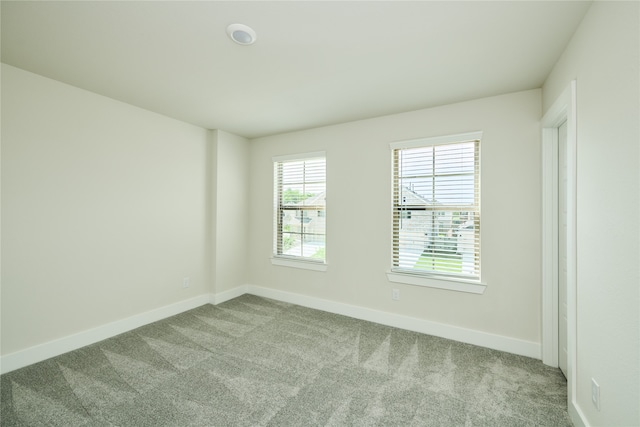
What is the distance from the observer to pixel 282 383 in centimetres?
224

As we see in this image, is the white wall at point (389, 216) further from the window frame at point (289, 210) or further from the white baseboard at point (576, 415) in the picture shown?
the white baseboard at point (576, 415)

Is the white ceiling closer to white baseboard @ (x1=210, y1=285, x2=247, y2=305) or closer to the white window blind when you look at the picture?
the white window blind

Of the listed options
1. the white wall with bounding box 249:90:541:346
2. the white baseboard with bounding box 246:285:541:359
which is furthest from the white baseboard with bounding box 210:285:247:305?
the white baseboard with bounding box 246:285:541:359

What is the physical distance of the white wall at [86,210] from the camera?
2381 mm

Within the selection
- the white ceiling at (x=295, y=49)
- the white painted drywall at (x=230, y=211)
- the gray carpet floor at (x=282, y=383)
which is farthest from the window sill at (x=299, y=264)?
the white ceiling at (x=295, y=49)

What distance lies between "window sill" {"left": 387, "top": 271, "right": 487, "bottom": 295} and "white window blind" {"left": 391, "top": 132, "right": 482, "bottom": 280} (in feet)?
0.18

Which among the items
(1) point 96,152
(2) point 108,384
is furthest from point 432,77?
(2) point 108,384

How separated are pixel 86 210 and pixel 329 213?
267 cm

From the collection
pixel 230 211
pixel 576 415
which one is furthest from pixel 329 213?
pixel 576 415

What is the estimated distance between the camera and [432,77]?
8.03 feet

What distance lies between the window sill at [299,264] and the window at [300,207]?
45 mm

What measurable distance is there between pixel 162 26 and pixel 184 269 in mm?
2929

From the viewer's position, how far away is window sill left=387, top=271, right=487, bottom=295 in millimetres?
2903

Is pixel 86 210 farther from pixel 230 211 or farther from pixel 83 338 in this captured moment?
pixel 230 211
